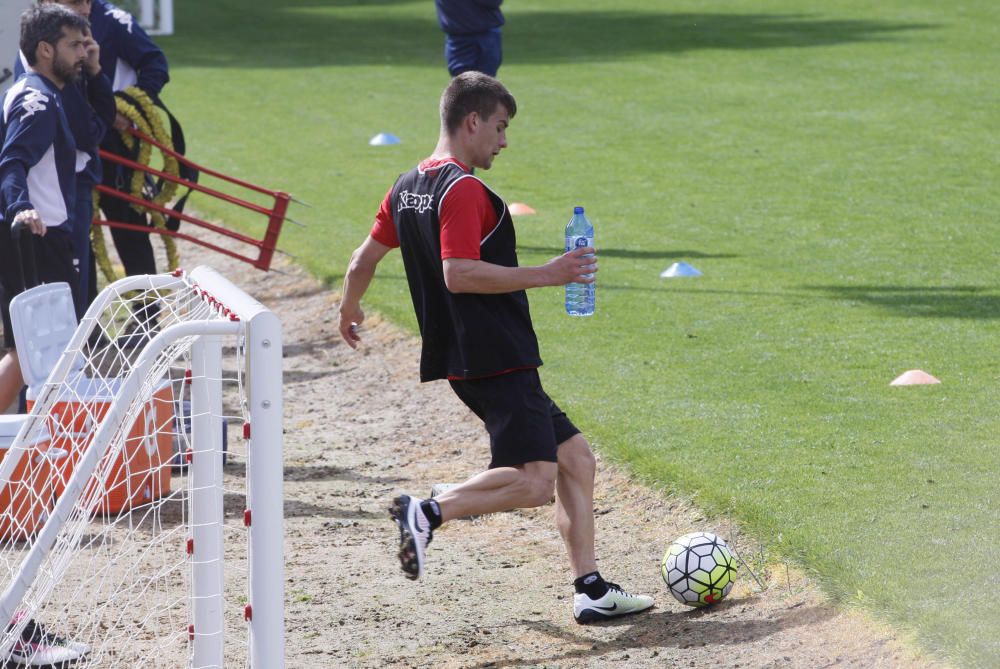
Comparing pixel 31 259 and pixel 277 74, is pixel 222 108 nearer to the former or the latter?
pixel 277 74

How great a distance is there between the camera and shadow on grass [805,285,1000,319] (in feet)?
31.8

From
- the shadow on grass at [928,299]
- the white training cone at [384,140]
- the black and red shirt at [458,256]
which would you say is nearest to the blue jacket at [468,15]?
the shadow on grass at [928,299]

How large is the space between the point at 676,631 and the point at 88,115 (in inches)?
160

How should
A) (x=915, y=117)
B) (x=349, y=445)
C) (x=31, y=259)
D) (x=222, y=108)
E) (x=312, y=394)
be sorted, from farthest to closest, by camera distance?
(x=222, y=108) → (x=915, y=117) → (x=312, y=394) → (x=349, y=445) → (x=31, y=259)

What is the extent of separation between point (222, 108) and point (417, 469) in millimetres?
14847

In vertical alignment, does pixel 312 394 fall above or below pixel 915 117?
below

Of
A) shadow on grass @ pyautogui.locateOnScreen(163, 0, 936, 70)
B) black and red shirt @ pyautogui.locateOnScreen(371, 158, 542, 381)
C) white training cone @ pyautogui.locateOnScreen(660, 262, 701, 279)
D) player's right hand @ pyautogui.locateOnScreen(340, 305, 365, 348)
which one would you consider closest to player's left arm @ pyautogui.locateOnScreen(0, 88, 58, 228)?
player's right hand @ pyautogui.locateOnScreen(340, 305, 365, 348)

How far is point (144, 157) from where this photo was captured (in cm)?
1027

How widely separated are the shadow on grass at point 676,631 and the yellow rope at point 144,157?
5.70m

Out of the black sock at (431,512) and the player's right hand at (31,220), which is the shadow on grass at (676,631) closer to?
the black sock at (431,512)

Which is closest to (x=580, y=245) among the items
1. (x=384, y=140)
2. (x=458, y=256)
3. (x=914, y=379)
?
(x=458, y=256)

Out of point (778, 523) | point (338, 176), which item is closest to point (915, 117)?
point (338, 176)

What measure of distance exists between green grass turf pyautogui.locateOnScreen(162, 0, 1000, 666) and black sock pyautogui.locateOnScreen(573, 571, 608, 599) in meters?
0.76

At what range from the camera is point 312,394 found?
9266 millimetres
